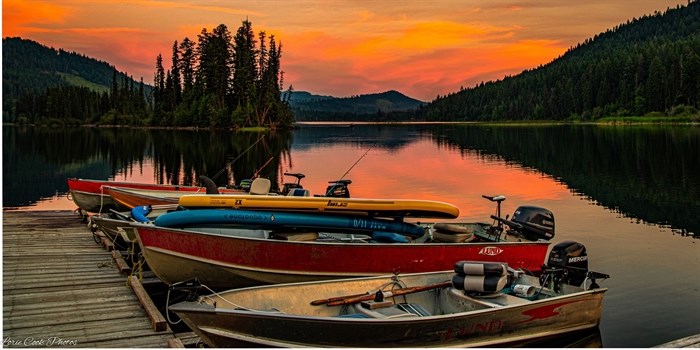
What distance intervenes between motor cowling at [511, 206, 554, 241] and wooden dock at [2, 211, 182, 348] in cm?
727

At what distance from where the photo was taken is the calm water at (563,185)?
516 inches

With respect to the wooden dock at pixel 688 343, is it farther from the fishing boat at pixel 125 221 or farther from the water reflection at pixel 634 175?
the water reflection at pixel 634 175

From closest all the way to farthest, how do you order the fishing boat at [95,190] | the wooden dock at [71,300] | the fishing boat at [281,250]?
the wooden dock at [71,300] → the fishing boat at [281,250] → the fishing boat at [95,190]

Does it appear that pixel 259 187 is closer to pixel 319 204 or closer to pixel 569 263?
pixel 319 204

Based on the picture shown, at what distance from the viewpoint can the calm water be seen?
13.1 metres

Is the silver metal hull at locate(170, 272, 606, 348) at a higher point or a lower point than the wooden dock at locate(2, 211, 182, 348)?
higher

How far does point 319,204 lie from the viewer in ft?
39.7

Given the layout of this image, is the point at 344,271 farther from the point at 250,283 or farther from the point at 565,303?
the point at 565,303

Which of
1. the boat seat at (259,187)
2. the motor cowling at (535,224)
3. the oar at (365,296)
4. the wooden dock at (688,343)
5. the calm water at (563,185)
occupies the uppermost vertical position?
the boat seat at (259,187)

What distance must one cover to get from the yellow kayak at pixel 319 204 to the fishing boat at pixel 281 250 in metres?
0.15

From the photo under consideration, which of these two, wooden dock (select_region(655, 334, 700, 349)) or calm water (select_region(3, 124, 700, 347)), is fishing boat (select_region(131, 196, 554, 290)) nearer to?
calm water (select_region(3, 124, 700, 347))

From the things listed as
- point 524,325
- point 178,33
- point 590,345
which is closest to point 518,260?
point 590,345

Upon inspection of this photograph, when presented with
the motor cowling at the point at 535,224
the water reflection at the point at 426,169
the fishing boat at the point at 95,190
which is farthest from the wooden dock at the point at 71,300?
the motor cowling at the point at 535,224

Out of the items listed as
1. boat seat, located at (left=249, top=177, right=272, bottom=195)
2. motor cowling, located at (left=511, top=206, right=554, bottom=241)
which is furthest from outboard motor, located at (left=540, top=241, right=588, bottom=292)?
boat seat, located at (left=249, top=177, right=272, bottom=195)
